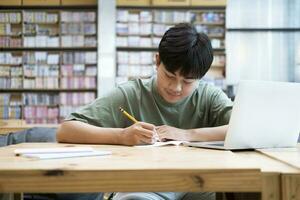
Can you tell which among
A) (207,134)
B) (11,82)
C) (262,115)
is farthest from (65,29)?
(262,115)

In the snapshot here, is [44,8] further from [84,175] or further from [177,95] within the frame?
[84,175]

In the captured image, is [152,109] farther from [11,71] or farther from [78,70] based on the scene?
[11,71]

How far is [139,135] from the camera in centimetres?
129

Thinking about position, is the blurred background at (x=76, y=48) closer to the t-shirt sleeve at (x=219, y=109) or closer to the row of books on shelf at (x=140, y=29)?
the row of books on shelf at (x=140, y=29)

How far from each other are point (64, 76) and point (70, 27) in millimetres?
695

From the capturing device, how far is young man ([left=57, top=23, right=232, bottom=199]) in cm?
140

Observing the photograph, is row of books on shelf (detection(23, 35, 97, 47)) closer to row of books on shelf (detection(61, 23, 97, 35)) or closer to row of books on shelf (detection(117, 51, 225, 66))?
row of books on shelf (detection(61, 23, 97, 35))

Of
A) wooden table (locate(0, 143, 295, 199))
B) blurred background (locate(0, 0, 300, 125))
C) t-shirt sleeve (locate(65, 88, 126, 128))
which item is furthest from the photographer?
blurred background (locate(0, 0, 300, 125))

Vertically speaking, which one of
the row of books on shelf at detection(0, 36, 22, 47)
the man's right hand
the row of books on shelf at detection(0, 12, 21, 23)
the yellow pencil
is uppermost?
the row of books on shelf at detection(0, 12, 21, 23)

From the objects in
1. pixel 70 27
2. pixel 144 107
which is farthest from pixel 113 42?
pixel 144 107

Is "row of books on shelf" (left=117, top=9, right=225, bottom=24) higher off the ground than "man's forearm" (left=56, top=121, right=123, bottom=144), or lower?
higher

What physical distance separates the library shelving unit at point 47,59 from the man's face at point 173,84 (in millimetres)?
4479

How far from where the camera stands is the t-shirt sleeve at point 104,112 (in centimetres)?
154

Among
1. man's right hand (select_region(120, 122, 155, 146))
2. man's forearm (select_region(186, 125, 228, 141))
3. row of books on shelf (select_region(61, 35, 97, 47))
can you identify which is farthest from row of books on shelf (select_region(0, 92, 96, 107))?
man's right hand (select_region(120, 122, 155, 146))
